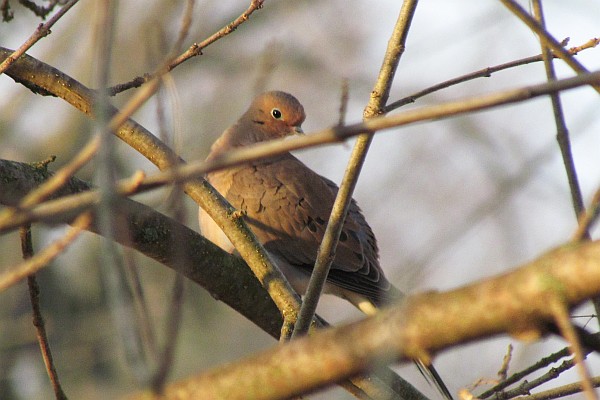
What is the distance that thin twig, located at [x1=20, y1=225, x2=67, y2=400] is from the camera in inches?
98.0

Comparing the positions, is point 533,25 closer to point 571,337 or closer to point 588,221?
point 588,221

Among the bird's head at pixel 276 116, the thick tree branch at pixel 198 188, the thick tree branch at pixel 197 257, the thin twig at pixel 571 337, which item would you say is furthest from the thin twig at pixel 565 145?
the bird's head at pixel 276 116

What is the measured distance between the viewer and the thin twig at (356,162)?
2.23 metres

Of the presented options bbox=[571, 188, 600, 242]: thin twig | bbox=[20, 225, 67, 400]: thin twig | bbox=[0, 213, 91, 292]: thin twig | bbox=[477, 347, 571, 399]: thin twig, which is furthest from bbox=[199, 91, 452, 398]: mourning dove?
bbox=[571, 188, 600, 242]: thin twig

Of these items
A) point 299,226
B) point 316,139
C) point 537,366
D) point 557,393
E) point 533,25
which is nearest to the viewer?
point 316,139

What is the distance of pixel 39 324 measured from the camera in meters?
2.59

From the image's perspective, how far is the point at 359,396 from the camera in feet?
8.82

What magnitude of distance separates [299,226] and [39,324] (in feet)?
8.65

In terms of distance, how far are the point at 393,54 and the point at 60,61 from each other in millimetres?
6864

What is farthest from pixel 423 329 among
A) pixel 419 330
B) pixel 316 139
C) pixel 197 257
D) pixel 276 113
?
pixel 276 113

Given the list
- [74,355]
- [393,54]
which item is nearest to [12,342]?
[74,355]

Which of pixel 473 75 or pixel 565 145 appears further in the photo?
pixel 473 75

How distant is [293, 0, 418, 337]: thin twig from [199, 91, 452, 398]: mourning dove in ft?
7.96

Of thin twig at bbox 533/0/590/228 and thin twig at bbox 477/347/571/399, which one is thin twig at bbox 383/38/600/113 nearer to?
thin twig at bbox 533/0/590/228
